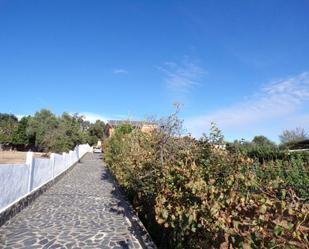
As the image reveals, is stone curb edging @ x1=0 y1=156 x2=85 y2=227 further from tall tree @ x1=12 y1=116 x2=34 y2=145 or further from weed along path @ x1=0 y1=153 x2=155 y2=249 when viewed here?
tall tree @ x1=12 y1=116 x2=34 y2=145

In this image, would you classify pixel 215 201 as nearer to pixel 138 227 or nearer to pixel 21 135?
pixel 138 227

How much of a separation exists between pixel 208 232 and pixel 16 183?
6755mm

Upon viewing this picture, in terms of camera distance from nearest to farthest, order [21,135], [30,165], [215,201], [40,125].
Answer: [215,201] → [30,165] → [21,135] → [40,125]

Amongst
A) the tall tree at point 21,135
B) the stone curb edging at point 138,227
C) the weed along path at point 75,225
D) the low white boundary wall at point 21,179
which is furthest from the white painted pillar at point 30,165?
the tall tree at point 21,135

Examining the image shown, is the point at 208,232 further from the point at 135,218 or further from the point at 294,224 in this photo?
the point at 135,218

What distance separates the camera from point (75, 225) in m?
8.38

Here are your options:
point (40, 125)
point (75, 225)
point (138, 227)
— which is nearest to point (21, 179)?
point (75, 225)

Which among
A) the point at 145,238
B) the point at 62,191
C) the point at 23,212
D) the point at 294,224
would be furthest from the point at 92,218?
the point at 294,224

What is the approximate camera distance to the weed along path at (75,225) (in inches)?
271

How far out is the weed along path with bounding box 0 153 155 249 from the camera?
22.6 feet

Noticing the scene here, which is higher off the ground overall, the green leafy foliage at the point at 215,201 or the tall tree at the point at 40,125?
the tall tree at the point at 40,125

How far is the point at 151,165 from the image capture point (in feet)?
29.3

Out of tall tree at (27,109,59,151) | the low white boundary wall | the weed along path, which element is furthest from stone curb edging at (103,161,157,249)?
tall tree at (27,109,59,151)

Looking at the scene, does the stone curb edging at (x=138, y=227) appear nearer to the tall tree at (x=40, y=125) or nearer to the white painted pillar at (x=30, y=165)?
the white painted pillar at (x=30, y=165)
